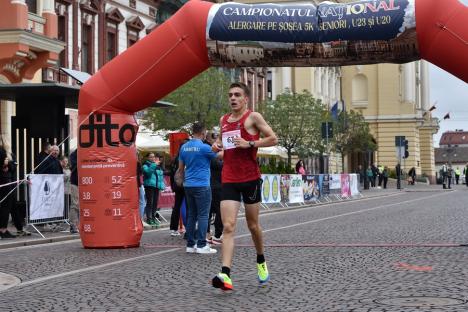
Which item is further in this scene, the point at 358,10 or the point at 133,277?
the point at 358,10

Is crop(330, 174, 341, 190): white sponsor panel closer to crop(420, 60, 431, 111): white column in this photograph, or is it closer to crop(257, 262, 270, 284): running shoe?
crop(257, 262, 270, 284): running shoe

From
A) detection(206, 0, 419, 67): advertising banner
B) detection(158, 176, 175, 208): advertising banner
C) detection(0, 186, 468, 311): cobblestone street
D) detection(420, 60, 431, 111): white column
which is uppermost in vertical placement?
detection(420, 60, 431, 111): white column

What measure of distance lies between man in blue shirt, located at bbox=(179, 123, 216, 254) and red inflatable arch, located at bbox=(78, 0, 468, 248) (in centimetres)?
115

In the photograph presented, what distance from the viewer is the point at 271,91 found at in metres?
68.4

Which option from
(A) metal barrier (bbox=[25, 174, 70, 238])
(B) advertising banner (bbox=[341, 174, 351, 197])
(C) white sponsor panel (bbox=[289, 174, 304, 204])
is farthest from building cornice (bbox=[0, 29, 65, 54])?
(B) advertising banner (bbox=[341, 174, 351, 197])

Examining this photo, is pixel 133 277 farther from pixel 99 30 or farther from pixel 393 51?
pixel 99 30

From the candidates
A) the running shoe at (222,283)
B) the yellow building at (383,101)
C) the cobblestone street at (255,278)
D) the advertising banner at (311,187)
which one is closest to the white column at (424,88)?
the yellow building at (383,101)

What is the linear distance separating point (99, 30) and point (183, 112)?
4.85m

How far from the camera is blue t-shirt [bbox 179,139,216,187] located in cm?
1324

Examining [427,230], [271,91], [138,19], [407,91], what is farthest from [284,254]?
[407,91]

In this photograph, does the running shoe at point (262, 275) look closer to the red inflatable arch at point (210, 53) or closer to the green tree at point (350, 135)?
the red inflatable arch at point (210, 53)

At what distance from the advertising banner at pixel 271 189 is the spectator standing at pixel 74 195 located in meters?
10.3

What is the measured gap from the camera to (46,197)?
1794 cm

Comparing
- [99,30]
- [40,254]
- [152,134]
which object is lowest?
[40,254]
